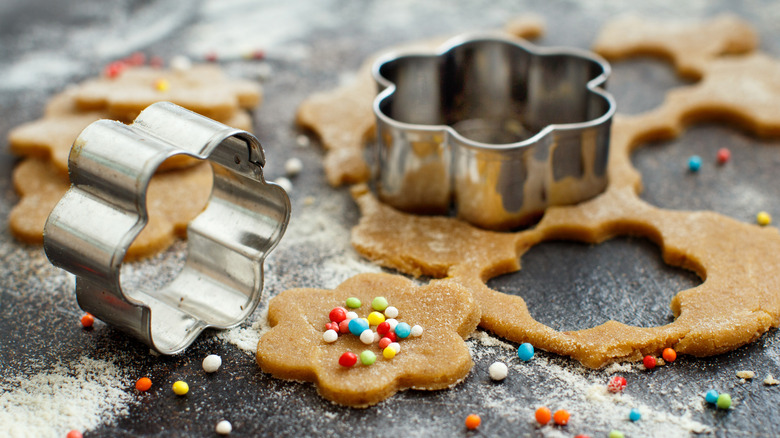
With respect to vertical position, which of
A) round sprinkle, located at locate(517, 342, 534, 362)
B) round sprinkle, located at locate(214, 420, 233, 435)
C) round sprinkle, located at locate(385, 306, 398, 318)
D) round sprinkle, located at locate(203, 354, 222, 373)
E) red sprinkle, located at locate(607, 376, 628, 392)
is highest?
round sprinkle, located at locate(385, 306, 398, 318)

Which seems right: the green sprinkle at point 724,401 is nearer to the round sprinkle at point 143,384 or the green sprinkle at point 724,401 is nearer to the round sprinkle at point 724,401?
the round sprinkle at point 724,401

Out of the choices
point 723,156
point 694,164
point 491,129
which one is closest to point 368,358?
point 491,129

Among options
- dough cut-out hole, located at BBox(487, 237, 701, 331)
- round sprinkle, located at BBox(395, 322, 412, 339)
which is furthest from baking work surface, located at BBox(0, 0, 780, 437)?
round sprinkle, located at BBox(395, 322, 412, 339)

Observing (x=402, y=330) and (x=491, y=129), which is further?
(x=491, y=129)

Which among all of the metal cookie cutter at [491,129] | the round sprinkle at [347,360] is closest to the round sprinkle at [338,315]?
the round sprinkle at [347,360]

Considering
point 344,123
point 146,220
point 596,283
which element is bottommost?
point 596,283

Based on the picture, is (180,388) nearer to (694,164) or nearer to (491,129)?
(491,129)

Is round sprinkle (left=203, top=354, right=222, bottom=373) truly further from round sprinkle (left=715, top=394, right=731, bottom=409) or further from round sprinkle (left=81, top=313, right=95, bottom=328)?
round sprinkle (left=715, top=394, right=731, bottom=409)
